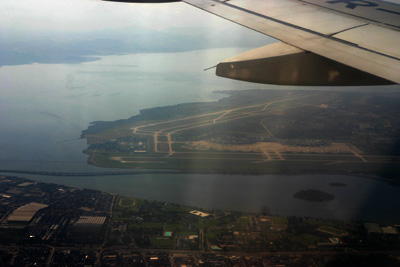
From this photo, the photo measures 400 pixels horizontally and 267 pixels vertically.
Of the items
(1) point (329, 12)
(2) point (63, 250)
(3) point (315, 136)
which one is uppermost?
(1) point (329, 12)

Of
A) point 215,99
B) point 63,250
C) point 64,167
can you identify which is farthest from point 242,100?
point 63,250

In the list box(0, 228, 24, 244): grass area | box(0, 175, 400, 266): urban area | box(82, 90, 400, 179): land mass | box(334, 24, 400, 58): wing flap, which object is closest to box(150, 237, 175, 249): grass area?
box(0, 175, 400, 266): urban area

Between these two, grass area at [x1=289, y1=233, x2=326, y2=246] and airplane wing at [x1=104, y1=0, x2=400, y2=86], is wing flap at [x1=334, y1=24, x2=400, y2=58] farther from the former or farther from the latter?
grass area at [x1=289, y1=233, x2=326, y2=246]

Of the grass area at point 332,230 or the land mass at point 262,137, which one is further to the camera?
the land mass at point 262,137

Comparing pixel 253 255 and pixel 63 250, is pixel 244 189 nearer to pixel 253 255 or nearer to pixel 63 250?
pixel 253 255

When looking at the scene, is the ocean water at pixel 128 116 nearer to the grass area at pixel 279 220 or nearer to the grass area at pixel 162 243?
the grass area at pixel 279 220

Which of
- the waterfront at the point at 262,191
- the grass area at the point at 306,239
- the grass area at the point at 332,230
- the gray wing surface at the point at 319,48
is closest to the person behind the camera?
the gray wing surface at the point at 319,48

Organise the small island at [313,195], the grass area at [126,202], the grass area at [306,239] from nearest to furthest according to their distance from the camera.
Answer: the grass area at [306,239], the grass area at [126,202], the small island at [313,195]

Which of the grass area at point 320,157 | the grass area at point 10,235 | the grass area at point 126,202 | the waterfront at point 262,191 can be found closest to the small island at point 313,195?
the waterfront at point 262,191

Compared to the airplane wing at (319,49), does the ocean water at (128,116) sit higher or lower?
lower
